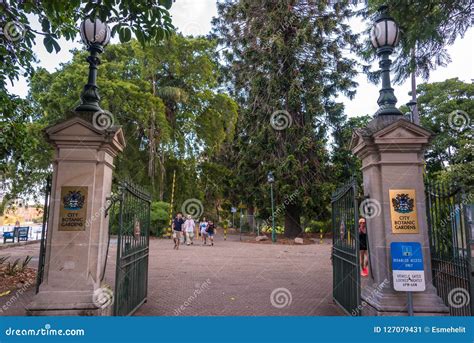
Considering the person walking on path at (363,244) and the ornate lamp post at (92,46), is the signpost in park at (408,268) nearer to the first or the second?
the person walking on path at (363,244)

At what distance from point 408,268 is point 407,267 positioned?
0.06ft

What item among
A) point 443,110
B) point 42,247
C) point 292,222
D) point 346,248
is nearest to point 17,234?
point 292,222

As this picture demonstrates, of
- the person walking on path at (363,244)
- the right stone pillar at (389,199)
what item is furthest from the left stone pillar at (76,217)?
the person walking on path at (363,244)

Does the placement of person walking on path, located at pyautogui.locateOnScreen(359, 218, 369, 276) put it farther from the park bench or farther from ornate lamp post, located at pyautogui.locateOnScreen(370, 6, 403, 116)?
the park bench

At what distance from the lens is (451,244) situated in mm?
5203

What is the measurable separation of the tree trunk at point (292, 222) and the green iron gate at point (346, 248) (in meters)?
18.3

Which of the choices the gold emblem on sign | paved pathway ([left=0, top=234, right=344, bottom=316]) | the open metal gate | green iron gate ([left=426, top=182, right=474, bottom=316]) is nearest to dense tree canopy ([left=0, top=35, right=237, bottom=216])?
paved pathway ([left=0, top=234, right=344, bottom=316])

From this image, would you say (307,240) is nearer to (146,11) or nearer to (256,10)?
(256,10)

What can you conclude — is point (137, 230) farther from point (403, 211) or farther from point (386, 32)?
point (386, 32)

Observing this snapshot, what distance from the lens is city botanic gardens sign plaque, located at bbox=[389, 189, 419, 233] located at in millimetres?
5262

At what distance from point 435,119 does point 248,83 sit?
20.3m

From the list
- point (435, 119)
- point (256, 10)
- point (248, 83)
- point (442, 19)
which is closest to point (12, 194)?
point (248, 83)

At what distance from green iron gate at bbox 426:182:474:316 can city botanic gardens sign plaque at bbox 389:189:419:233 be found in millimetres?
360

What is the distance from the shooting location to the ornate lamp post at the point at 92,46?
5.50m
